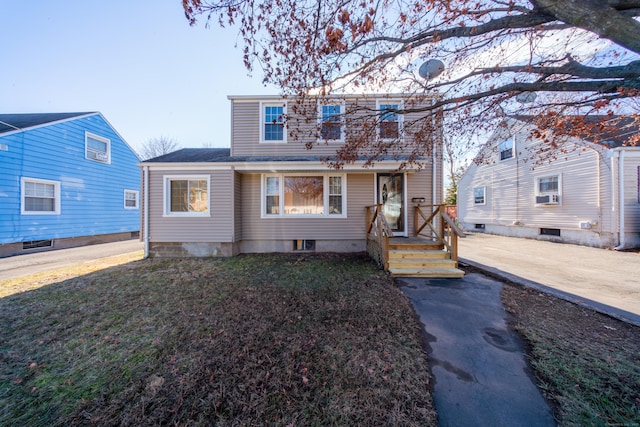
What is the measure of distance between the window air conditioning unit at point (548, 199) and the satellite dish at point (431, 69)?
34.8 feet

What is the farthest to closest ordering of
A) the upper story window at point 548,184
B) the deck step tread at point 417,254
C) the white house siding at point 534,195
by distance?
1. the upper story window at point 548,184
2. the white house siding at point 534,195
3. the deck step tread at point 417,254

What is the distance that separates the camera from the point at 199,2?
3.25 metres

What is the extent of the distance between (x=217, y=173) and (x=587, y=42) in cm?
905

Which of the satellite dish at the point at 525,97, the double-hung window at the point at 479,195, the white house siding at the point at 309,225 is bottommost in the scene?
the white house siding at the point at 309,225

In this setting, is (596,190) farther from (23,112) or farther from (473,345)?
(23,112)

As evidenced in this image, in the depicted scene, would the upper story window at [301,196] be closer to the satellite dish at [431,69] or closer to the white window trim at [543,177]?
the satellite dish at [431,69]

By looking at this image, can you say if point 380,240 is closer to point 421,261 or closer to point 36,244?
point 421,261

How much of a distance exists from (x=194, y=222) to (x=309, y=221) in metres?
3.91

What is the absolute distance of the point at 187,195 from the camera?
309 inches

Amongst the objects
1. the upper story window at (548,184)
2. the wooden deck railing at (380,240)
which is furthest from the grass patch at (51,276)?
the upper story window at (548,184)

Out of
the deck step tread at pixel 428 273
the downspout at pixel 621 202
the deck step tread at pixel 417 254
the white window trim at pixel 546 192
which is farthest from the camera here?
the white window trim at pixel 546 192

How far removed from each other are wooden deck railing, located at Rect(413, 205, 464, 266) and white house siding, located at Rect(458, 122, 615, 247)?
10.3 feet

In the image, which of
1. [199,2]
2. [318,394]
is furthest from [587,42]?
[318,394]

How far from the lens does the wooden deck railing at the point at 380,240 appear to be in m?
5.53
